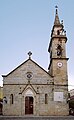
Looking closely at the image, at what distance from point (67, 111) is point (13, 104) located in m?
6.62

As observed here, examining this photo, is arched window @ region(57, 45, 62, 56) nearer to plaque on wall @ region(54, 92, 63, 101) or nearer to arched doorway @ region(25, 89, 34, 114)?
plaque on wall @ region(54, 92, 63, 101)

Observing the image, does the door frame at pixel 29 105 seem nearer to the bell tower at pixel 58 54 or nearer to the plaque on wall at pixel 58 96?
the plaque on wall at pixel 58 96

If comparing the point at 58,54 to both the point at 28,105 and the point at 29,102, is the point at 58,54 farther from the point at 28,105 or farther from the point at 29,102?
the point at 28,105


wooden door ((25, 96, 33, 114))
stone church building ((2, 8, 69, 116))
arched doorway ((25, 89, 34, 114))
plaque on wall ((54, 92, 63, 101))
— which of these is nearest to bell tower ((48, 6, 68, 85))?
stone church building ((2, 8, 69, 116))

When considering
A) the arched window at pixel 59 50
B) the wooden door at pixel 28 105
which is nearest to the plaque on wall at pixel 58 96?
the wooden door at pixel 28 105

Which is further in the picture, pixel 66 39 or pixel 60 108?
pixel 66 39

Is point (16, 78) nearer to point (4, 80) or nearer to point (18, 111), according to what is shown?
point (4, 80)

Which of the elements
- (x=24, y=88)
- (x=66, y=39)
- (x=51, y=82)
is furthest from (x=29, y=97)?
(x=66, y=39)

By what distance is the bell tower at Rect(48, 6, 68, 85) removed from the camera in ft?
102

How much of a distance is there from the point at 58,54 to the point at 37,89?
526 centimetres

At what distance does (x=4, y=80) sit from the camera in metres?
31.0

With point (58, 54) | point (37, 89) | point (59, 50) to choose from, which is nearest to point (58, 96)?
point (37, 89)

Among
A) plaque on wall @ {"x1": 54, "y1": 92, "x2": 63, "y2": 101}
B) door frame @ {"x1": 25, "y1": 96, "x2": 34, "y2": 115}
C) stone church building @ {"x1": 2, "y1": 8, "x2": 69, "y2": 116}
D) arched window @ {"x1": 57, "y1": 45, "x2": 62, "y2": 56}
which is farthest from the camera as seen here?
arched window @ {"x1": 57, "y1": 45, "x2": 62, "y2": 56}

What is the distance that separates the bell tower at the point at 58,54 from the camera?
3105cm
